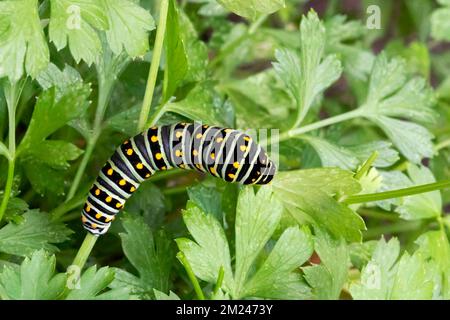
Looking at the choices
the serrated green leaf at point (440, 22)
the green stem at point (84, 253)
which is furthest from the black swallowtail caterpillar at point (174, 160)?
the serrated green leaf at point (440, 22)

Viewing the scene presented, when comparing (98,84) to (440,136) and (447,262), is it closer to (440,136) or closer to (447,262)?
(447,262)

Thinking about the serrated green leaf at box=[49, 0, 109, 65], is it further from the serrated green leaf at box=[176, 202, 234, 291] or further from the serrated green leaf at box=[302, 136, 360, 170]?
the serrated green leaf at box=[302, 136, 360, 170]

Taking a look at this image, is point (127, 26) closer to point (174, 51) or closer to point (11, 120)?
point (174, 51)

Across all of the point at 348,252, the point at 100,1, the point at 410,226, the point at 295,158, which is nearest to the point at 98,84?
the point at 100,1

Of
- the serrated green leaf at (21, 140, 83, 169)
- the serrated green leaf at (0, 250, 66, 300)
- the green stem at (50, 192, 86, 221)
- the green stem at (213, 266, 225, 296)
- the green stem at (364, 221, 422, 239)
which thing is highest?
the serrated green leaf at (21, 140, 83, 169)

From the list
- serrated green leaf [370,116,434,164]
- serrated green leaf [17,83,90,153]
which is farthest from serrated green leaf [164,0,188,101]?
serrated green leaf [370,116,434,164]

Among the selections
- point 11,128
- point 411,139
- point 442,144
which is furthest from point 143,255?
point 442,144

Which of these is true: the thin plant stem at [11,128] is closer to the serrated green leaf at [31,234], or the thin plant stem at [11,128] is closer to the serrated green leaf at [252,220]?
the serrated green leaf at [31,234]
